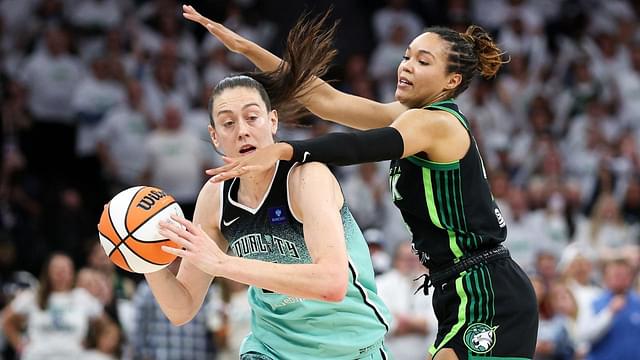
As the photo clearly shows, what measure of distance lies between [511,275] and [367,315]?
726 millimetres

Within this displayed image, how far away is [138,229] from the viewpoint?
484cm

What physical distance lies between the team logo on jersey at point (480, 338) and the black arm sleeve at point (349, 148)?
3.04ft

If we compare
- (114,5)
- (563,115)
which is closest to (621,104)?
(563,115)

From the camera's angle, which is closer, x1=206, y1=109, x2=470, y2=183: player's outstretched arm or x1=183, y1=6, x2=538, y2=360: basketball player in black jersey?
x1=206, y1=109, x2=470, y2=183: player's outstretched arm

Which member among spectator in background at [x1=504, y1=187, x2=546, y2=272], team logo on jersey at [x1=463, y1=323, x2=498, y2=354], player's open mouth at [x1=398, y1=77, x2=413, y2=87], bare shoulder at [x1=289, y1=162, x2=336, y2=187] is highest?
spectator in background at [x1=504, y1=187, x2=546, y2=272]

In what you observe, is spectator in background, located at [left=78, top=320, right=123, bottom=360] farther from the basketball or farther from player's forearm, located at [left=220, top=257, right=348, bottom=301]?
player's forearm, located at [left=220, top=257, right=348, bottom=301]

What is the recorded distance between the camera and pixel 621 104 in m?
15.1

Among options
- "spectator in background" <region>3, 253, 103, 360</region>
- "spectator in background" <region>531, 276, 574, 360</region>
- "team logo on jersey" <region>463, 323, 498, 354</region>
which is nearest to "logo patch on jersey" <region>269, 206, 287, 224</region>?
"team logo on jersey" <region>463, 323, 498, 354</region>

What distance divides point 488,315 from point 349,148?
1079 millimetres

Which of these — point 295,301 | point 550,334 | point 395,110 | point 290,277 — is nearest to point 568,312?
point 550,334

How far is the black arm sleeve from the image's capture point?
4.74 metres

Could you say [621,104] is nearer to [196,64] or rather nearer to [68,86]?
[196,64]

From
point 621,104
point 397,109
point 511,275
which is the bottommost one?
point 511,275

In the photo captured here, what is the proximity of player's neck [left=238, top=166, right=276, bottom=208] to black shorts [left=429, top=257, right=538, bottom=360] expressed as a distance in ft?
3.18
